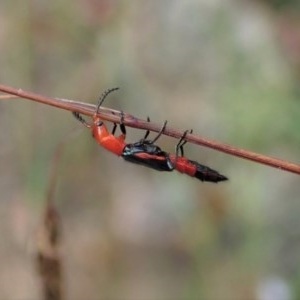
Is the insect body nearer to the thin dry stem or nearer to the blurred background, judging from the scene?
the thin dry stem

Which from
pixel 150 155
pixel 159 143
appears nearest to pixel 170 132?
pixel 150 155

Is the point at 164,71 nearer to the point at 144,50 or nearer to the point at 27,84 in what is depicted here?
the point at 144,50

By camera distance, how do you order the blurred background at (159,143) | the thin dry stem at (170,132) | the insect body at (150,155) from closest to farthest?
the thin dry stem at (170,132)
the insect body at (150,155)
the blurred background at (159,143)

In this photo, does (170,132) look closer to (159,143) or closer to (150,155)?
(150,155)

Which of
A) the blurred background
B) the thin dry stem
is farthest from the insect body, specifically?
the blurred background

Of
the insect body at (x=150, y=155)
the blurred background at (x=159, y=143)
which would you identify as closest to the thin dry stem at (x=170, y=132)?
the insect body at (x=150, y=155)

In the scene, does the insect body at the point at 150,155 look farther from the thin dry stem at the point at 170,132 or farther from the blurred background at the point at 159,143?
the blurred background at the point at 159,143

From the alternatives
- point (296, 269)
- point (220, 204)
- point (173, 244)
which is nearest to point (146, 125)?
point (296, 269)

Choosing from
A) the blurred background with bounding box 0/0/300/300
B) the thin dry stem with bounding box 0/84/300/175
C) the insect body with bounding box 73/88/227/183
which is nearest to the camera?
the thin dry stem with bounding box 0/84/300/175
